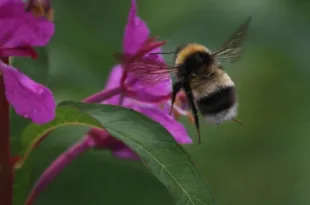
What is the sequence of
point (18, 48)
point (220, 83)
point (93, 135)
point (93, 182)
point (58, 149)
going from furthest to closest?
point (93, 182)
point (58, 149)
point (220, 83)
point (93, 135)
point (18, 48)

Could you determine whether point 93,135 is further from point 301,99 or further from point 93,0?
point 301,99

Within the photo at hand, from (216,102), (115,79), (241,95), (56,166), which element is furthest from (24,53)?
(241,95)

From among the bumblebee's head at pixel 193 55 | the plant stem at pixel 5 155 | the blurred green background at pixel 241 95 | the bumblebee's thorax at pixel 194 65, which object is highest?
the bumblebee's head at pixel 193 55

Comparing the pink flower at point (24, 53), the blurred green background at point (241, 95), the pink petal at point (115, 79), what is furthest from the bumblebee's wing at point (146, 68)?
the blurred green background at point (241, 95)

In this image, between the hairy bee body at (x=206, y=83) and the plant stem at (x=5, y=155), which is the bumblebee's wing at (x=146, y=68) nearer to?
the hairy bee body at (x=206, y=83)

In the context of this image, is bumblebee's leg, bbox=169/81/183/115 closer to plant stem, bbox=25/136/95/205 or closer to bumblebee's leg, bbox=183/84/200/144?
bumblebee's leg, bbox=183/84/200/144

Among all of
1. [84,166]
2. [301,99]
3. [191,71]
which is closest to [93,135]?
[191,71]
